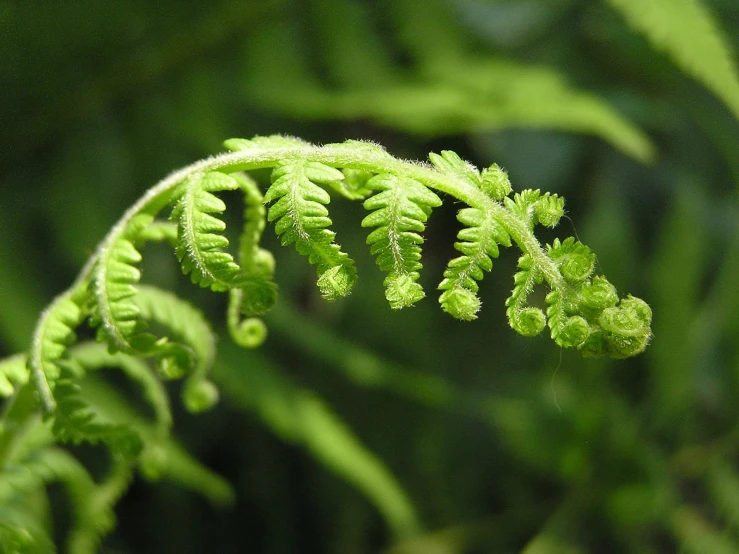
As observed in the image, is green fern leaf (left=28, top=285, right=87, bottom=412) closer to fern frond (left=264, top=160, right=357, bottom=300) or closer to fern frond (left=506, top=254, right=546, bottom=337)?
fern frond (left=264, top=160, right=357, bottom=300)

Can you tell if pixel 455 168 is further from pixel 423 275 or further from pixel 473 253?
pixel 423 275

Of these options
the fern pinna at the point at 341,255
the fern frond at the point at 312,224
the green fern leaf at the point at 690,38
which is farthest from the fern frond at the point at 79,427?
the green fern leaf at the point at 690,38

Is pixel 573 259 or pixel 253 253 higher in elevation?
pixel 573 259

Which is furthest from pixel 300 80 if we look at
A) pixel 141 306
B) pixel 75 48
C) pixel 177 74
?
pixel 141 306

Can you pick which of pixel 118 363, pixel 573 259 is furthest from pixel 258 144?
pixel 118 363

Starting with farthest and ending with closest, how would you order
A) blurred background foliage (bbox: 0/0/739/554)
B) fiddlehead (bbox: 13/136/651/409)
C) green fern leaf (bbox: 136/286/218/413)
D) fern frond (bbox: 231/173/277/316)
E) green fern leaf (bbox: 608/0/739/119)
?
blurred background foliage (bbox: 0/0/739/554) < green fern leaf (bbox: 608/0/739/119) < green fern leaf (bbox: 136/286/218/413) < fern frond (bbox: 231/173/277/316) < fiddlehead (bbox: 13/136/651/409)

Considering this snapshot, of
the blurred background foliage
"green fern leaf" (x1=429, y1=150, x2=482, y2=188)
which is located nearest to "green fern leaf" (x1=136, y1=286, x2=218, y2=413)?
"green fern leaf" (x1=429, y1=150, x2=482, y2=188)

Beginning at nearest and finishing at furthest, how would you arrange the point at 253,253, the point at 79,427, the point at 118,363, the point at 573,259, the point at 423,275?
the point at 573,259 < the point at 79,427 < the point at 253,253 < the point at 118,363 < the point at 423,275

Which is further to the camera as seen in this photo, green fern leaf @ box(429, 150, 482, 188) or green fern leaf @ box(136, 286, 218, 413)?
green fern leaf @ box(136, 286, 218, 413)
